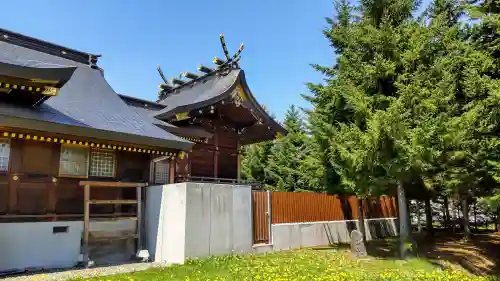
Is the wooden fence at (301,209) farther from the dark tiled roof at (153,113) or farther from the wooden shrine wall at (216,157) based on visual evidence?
the dark tiled roof at (153,113)

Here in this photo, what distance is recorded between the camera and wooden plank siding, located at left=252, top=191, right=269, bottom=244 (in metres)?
12.0

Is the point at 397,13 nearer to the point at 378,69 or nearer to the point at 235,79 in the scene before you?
the point at 378,69

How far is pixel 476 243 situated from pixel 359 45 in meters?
11.3

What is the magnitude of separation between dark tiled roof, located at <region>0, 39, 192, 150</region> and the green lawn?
3.80 metres

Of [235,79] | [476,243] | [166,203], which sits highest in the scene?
[235,79]

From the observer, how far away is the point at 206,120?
1473 centimetres

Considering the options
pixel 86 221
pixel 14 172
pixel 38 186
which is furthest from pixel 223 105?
pixel 14 172

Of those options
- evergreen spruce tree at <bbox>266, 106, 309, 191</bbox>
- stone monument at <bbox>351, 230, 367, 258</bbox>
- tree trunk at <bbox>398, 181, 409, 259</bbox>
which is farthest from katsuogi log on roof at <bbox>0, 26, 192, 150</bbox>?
evergreen spruce tree at <bbox>266, 106, 309, 191</bbox>

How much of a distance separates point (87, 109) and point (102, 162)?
166 centimetres

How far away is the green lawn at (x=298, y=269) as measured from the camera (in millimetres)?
7617

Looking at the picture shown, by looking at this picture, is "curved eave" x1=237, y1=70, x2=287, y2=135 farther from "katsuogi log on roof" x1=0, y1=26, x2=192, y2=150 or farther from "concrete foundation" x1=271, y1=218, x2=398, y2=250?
"concrete foundation" x1=271, y1=218, x2=398, y2=250

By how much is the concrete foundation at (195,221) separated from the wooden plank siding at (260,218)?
0.57 meters

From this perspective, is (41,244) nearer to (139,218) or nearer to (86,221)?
(86,221)

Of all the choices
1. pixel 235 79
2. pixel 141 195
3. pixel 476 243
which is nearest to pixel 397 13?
pixel 235 79
